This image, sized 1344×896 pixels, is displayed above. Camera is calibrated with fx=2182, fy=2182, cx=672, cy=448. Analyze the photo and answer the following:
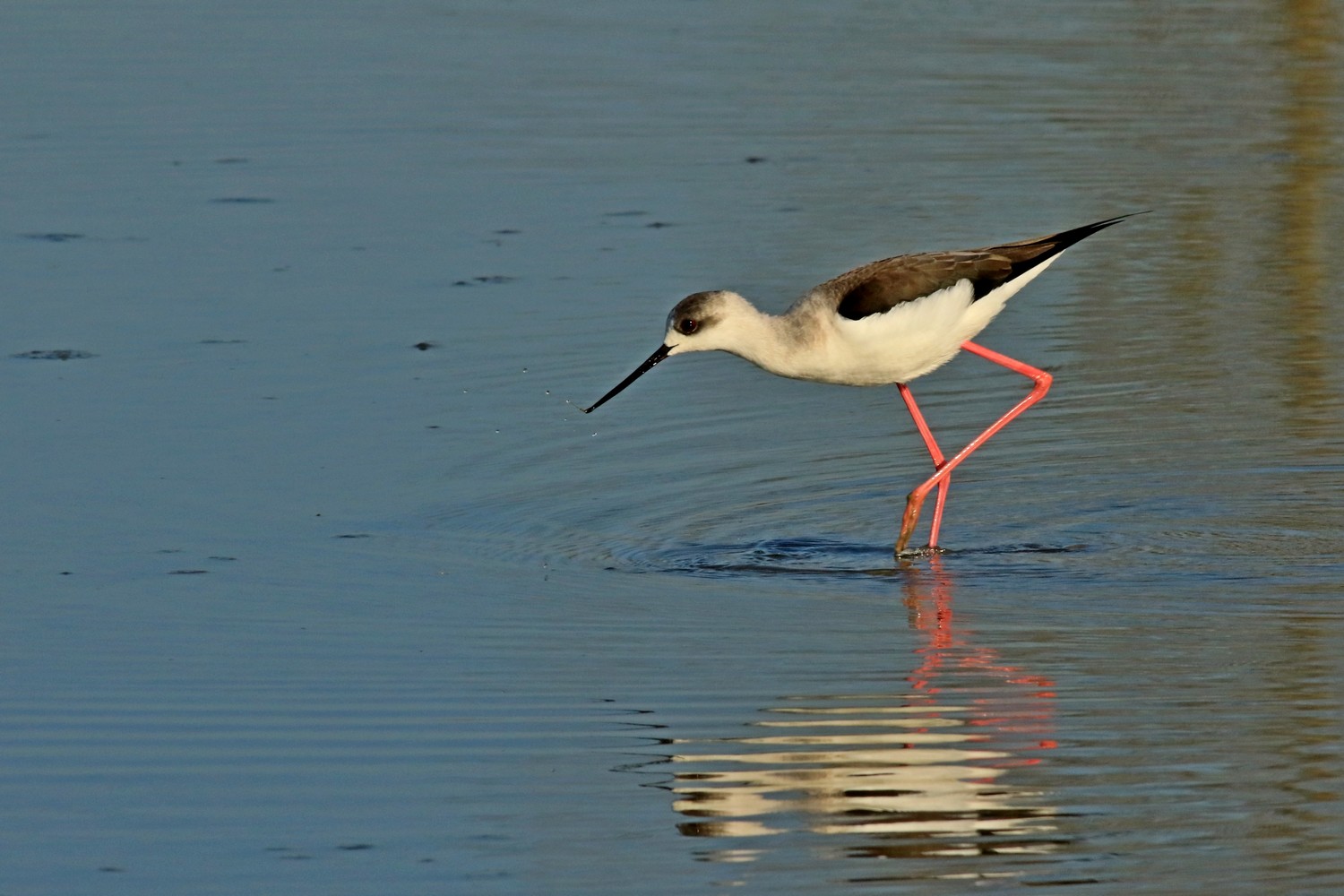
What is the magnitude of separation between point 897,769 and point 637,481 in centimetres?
289

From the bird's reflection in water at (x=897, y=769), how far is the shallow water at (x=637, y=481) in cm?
2

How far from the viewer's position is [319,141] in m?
12.8

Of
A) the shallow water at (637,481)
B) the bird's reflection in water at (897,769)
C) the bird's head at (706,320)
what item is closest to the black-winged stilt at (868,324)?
the bird's head at (706,320)

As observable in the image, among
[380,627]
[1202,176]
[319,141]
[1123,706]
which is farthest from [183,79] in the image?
[1123,706]

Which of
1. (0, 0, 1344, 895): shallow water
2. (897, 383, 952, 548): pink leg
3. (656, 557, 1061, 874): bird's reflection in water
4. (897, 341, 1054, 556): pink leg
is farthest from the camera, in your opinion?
(897, 383, 952, 548): pink leg

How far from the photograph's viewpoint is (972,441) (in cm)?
829

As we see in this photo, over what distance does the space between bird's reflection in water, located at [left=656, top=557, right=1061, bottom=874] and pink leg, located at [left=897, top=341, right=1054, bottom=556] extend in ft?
4.44

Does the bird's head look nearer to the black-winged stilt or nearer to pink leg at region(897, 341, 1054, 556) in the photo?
the black-winged stilt

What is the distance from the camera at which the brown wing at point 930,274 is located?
299 inches

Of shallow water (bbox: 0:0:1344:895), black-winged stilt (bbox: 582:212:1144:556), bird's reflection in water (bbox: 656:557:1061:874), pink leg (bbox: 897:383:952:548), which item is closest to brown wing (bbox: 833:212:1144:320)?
black-winged stilt (bbox: 582:212:1144:556)

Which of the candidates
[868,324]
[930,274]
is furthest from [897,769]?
[930,274]

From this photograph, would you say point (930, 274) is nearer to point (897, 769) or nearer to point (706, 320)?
point (706, 320)

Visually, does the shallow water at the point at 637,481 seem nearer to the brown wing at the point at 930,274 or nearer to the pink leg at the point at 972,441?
the pink leg at the point at 972,441

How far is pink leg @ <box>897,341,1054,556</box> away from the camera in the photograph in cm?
757
